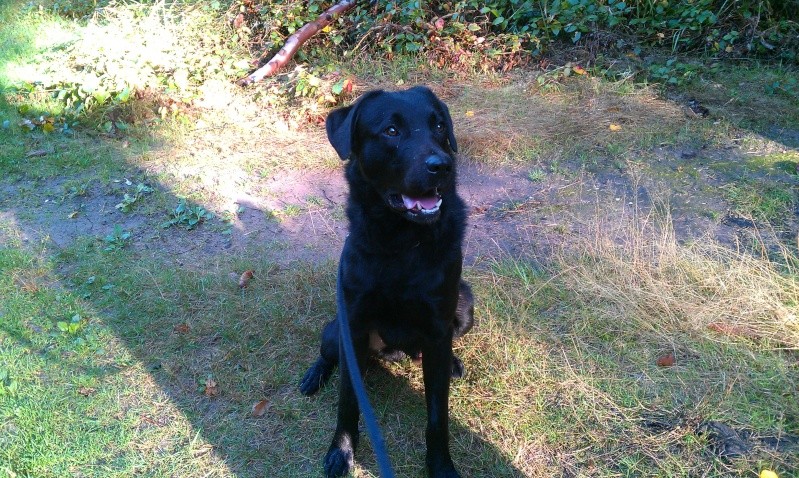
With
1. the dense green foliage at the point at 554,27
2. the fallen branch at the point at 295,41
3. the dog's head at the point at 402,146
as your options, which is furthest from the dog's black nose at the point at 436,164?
the fallen branch at the point at 295,41

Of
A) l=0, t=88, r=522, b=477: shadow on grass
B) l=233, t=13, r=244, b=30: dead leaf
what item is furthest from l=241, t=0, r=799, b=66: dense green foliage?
l=0, t=88, r=522, b=477: shadow on grass

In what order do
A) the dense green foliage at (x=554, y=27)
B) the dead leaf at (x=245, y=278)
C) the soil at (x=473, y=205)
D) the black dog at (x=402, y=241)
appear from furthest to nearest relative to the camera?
the dense green foliage at (x=554, y=27) → the soil at (x=473, y=205) → the dead leaf at (x=245, y=278) → the black dog at (x=402, y=241)

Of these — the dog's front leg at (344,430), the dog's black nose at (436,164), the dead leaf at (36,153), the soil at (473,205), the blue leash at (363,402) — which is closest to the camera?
the blue leash at (363,402)

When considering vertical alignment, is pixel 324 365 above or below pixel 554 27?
below

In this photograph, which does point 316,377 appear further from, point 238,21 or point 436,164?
point 238,21

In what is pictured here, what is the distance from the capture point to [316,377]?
3088 mm

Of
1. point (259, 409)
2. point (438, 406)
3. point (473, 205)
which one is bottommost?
point (473, 205)

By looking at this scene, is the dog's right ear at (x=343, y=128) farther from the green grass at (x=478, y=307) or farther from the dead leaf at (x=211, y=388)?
the dead leaf at (x=211, y=388)

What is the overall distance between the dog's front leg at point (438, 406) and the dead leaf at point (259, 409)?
0.88 m

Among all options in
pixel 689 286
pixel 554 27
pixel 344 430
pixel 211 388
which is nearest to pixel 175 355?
pixel 211 388

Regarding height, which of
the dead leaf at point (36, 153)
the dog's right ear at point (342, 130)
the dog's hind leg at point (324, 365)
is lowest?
the dead leaf at point (36, 153)

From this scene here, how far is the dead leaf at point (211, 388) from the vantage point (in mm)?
3066

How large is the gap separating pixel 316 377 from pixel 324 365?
72mm

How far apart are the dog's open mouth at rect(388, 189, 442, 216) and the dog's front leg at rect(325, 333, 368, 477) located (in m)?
0.64
